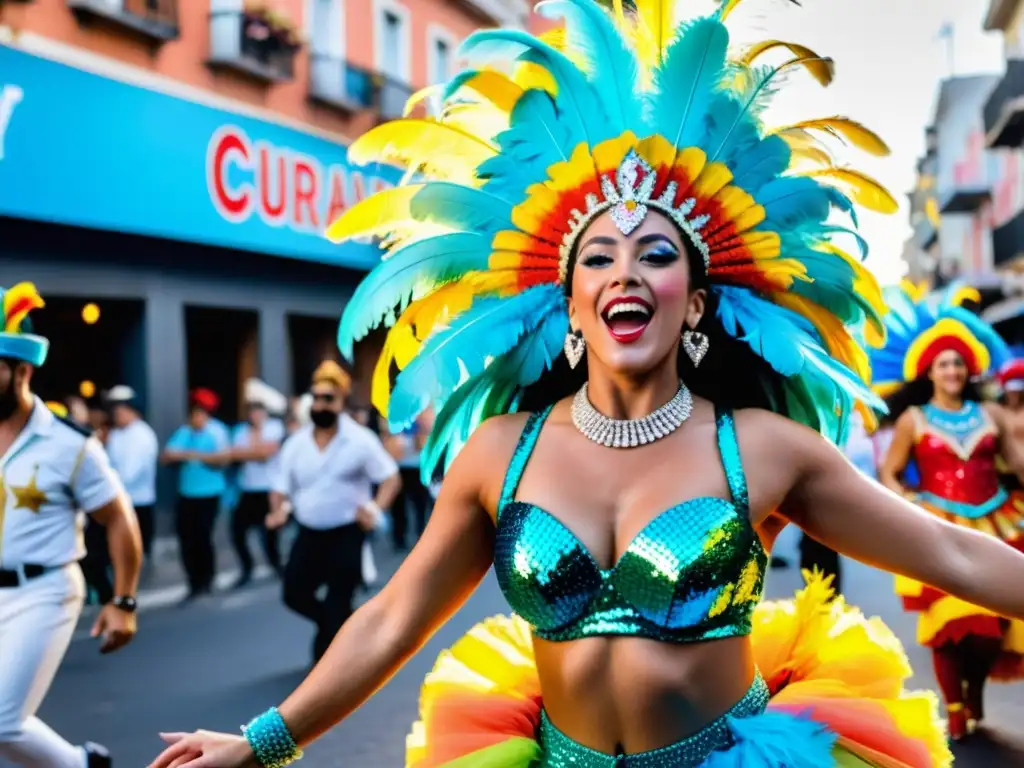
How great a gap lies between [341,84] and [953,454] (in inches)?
537

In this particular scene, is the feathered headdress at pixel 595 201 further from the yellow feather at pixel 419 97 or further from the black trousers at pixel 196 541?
the black trousers at pixel 196 541

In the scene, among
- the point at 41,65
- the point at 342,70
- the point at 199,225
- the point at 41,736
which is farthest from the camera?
the point at 342,70

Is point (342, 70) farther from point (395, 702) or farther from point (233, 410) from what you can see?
point (395, 702)

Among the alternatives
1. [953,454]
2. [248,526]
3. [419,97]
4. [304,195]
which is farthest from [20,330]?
[304,195]

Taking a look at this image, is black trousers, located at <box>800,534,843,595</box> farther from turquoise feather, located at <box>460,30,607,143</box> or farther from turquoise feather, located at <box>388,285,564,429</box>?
turquoise feather, located at <box>460,30,607,143</box>

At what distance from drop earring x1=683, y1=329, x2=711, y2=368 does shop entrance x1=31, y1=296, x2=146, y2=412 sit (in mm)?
11809

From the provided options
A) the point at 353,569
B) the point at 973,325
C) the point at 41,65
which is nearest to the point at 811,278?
the point at 973,325

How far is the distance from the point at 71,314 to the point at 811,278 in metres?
12.3

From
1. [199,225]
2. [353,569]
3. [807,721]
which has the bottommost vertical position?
[353,569]

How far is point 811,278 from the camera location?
275 centimetres

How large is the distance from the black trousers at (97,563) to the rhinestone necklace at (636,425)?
7.23 m

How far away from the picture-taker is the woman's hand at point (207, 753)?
2359mm

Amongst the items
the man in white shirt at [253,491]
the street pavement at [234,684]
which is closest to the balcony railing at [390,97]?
the man in white shirt at [253,491]

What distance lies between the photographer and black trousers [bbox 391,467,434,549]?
1406 centimetres
